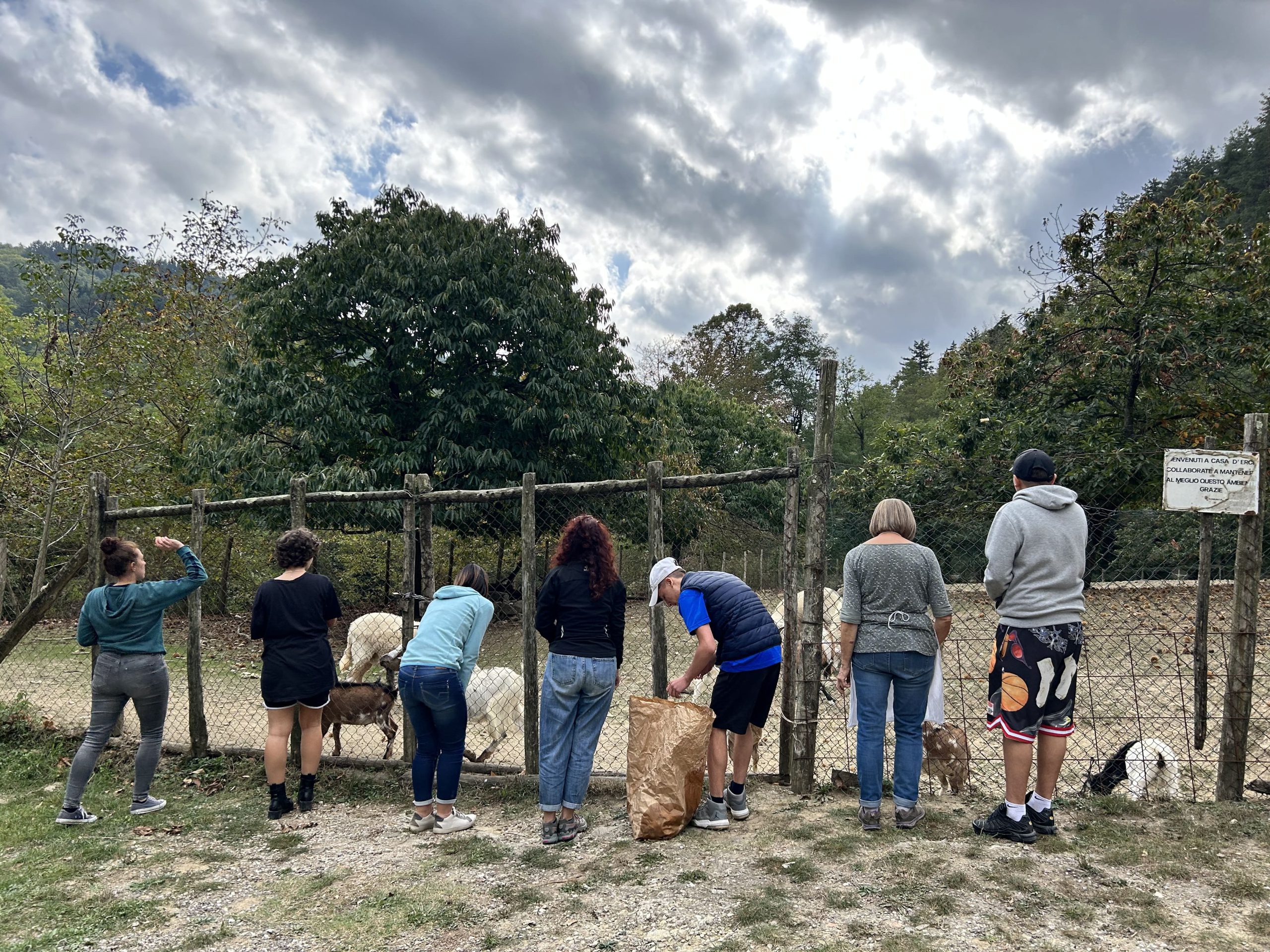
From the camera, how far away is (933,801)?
4.57m

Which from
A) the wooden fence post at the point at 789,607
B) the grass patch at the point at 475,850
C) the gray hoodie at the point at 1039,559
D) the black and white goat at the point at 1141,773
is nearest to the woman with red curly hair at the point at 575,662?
the grass patch at the point at 475,850

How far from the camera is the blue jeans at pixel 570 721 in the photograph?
4.23 m

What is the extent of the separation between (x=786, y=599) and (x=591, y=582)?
1283 millimetres

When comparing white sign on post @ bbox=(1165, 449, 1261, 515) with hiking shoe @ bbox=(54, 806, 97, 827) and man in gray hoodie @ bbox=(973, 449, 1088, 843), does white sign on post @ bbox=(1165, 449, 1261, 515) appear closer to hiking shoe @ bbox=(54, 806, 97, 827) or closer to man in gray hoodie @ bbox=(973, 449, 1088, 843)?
man in gray hoodie @ bbox=(973, 449, 1088, 843)

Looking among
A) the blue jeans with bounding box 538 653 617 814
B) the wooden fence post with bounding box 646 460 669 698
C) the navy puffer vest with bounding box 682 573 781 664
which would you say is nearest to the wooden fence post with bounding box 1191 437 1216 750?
the navy puffer vest with bounding box 682 573 781 664

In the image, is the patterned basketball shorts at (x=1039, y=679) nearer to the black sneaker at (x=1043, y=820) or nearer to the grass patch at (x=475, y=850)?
the black sneaker at (x=1043, y=820)

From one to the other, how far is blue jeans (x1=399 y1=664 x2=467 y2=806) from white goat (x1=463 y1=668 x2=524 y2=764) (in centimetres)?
217

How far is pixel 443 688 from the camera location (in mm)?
4281

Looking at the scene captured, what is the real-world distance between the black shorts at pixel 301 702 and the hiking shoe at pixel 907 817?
3.48 meters

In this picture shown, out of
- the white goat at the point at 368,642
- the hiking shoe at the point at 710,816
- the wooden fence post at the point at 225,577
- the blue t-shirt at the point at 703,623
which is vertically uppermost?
the blue t-shirt at the point at 703,623

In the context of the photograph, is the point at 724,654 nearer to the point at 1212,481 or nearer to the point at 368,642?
the point at 1212,481

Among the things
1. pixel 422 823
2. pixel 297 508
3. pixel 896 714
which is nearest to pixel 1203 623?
pixel 896 714

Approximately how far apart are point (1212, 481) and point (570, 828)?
4.27 metres

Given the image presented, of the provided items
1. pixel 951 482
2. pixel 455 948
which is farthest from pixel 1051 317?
pixel 455 948
